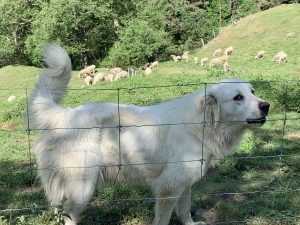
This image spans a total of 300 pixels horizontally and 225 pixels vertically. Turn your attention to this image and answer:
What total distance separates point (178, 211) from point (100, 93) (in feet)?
29.2

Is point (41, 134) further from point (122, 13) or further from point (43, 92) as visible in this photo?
point (122, 13)

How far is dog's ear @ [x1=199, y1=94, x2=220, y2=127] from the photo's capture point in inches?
165

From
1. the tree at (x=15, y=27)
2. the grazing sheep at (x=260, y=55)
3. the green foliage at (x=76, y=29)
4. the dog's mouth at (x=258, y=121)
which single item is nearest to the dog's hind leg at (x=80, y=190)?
the dog's mouth at (x=258, y=121)

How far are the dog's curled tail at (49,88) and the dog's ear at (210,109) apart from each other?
1341 millimetres

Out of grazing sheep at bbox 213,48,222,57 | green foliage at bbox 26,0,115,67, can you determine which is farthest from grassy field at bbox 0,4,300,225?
green foliage at bbox 26,0,115,67

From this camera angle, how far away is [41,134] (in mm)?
4172

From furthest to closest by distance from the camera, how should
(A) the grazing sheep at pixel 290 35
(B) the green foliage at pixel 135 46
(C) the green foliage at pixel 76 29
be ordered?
(B) the green foliage at pixel 135 46, (C) the green foliage at pixel 76 29, (A) the grazing sheep at pixel 290 35

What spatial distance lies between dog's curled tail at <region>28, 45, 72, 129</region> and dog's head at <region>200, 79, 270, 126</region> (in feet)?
4.50

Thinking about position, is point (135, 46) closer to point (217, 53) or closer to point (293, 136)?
point (217, 53)

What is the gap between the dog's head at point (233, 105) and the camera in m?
4.07

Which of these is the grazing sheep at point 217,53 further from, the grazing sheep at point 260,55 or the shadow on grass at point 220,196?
the shadow on grass at point 220,196

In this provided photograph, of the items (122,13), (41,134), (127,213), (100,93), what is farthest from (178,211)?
(122,13)

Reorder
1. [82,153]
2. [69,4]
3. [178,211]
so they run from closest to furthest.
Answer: [82,153], [178,211], [69,4]

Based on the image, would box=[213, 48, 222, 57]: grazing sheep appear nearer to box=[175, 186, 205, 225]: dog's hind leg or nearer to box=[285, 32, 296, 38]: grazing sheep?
box=[285, 32, 296, 38]: grazing sheep
